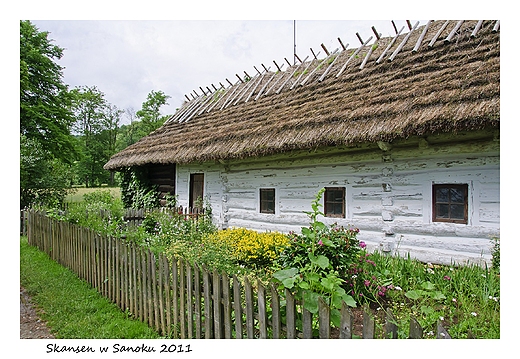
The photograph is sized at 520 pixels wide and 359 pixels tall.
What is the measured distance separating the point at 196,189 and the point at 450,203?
7332 millimetres

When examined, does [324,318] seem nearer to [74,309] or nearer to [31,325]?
[74,309]

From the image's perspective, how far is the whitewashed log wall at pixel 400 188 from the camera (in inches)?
198

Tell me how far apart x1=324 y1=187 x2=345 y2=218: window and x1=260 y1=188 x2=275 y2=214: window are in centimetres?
159

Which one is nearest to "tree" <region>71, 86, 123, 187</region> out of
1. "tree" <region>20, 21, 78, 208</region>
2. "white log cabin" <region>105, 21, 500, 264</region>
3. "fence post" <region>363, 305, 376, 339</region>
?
"tree" <region>20, 21, 78, 208</region>

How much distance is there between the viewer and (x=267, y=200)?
27.0 feet

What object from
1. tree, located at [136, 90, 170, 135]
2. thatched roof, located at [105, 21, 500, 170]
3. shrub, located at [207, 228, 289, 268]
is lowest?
shrub, located at [207, 228, 289, 268]

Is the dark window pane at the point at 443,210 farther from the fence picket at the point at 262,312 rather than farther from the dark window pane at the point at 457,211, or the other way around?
the fence picket at the point at 262,312

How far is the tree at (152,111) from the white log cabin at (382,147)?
72.6ft

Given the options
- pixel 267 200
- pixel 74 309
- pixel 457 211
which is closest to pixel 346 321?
pixel 74 309

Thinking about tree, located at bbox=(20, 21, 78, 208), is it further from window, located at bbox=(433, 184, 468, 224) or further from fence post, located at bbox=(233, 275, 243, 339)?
window, located at bbox=(433, 184, 468, 224)

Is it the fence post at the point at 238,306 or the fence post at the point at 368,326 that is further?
the fence post at the point at 238,306

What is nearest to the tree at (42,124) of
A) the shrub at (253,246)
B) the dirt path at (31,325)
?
the dirt path at (31,325)

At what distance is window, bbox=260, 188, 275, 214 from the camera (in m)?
8.11

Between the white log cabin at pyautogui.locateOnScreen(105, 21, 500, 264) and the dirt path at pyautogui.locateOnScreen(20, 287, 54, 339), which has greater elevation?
the white log cabin at pyautogui.locateOnScreen(105, 21, 500, 264)
